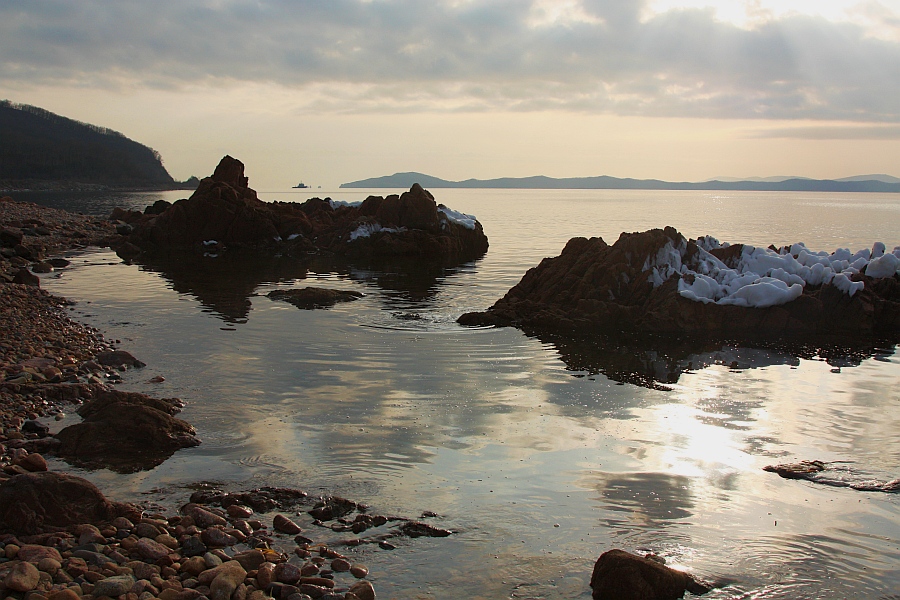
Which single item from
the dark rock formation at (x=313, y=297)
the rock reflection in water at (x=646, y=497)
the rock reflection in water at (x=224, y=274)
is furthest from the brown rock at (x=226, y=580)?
the dark rock formation at (x=313, y=297)

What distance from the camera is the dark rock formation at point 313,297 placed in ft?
81.7

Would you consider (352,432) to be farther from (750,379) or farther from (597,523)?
(750,379)

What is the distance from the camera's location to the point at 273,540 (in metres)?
7.63

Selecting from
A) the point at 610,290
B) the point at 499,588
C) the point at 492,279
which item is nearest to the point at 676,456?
the point at 499,588

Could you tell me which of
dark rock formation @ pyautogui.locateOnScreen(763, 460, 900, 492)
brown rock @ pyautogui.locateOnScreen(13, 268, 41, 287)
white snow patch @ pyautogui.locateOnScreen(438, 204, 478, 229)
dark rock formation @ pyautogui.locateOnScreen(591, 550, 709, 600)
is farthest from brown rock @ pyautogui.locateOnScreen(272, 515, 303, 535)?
white snow patch @ pyautogui.locateOnScreen(438, 204, 478, 229)

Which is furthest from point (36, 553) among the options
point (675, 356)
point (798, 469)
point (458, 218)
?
point (458, 218)

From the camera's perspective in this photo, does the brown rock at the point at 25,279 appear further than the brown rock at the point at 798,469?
Yes

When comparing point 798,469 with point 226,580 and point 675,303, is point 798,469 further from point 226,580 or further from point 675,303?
point 675,303

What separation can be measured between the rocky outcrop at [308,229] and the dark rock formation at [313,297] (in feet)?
64.5

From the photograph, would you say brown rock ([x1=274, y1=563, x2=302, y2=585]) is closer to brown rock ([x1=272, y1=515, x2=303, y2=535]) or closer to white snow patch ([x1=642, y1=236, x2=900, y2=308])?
brown rock ([x1=272, y1=515, x2=303, y2=535])

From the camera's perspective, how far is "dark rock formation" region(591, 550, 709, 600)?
6660 mm

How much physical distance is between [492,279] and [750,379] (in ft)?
66.4

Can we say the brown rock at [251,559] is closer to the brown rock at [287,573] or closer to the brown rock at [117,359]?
the brown rock at [287,573]

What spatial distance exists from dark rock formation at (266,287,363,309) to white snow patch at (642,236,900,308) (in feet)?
35.1
